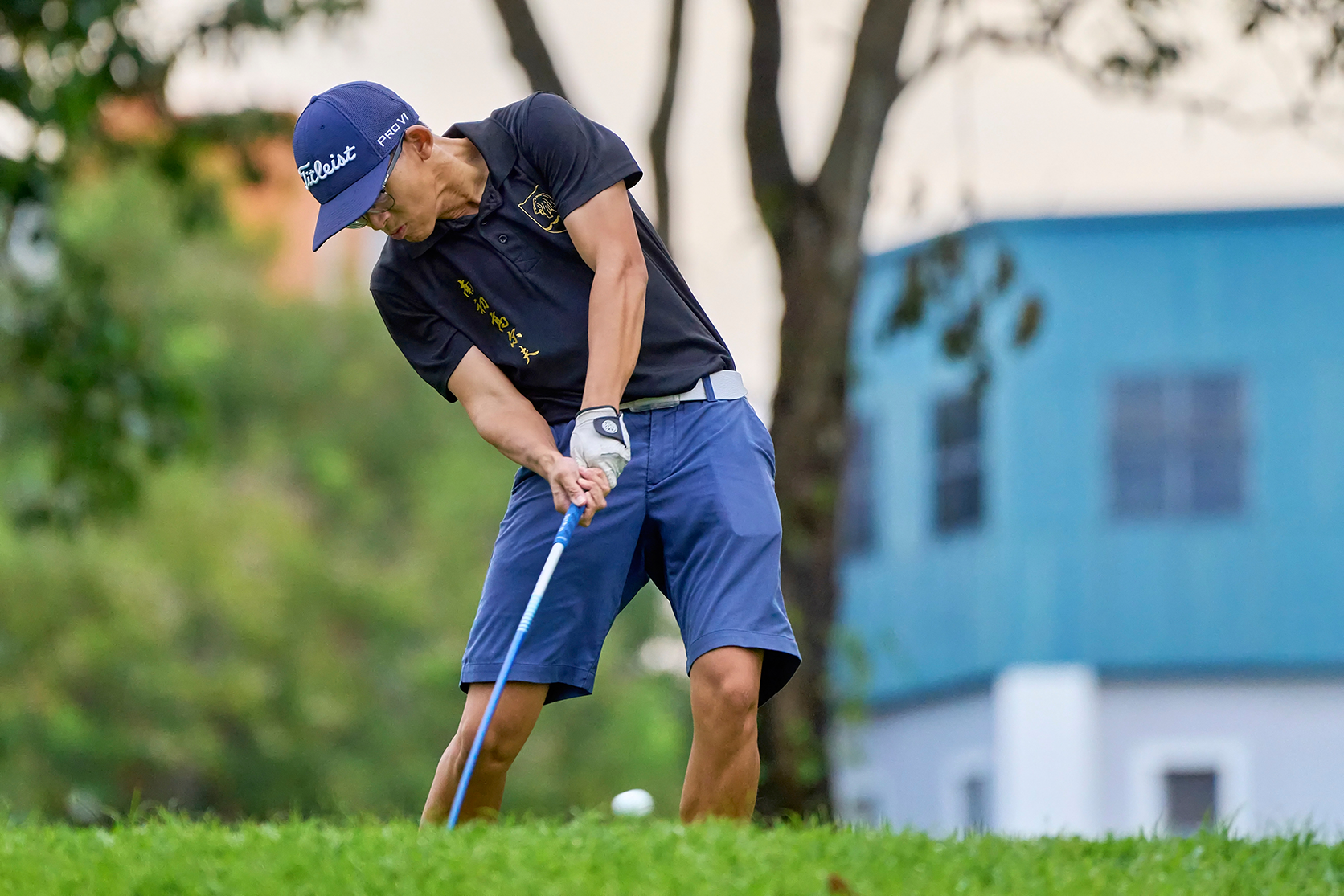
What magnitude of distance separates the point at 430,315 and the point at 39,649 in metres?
20.9

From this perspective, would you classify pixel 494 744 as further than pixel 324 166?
Yes

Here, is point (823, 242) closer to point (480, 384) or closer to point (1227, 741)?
point (480, 384)

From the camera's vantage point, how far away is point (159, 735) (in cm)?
2503

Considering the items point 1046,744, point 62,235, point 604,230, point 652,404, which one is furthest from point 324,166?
point 1046,744

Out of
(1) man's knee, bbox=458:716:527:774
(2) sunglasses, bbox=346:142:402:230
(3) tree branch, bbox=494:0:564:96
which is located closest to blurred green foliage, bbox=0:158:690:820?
(3) tree branch, bbox=494:0:564:96

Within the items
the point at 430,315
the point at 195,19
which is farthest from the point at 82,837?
the point at 195,19

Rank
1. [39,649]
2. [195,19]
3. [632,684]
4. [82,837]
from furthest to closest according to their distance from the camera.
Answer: [632,684] → [39,649] → [195,19] → [82,837]

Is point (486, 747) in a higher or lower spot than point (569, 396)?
lower

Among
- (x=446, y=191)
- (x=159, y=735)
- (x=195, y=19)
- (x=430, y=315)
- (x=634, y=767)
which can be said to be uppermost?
(x=195, y=19)

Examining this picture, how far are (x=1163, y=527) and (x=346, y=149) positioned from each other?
17.8 meters

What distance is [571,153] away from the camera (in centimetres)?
521

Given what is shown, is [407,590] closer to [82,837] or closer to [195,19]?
[195,19]

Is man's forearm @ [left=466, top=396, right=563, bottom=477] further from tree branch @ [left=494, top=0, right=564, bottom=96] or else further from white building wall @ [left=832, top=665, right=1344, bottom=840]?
white building wall @ [left=832, top=665, right=1344, bottom=840]

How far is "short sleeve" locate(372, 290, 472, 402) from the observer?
540cm
